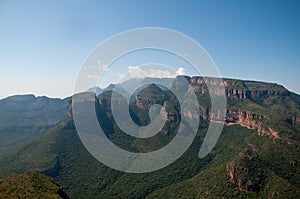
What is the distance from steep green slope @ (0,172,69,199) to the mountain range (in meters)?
28.4

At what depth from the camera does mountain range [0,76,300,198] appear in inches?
2397

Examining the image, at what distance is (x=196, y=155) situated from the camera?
94.8 metres

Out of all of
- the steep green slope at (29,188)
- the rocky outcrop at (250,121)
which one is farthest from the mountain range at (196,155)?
the steep green slope at (29,188)

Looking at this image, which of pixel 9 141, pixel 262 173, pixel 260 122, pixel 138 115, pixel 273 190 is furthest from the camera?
pixel 9 141

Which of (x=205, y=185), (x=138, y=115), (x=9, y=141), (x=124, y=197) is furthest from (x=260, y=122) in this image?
(x=9, y=141)

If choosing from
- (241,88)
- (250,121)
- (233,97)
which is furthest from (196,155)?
(241,88)

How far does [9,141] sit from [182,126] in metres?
100

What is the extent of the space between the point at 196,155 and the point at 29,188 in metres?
68.3

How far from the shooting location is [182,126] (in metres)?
101

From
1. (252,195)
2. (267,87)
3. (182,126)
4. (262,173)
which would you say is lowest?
(252,195)

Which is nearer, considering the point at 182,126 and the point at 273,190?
the point at 273,190

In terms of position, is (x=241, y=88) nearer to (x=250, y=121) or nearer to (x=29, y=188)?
(x=250, y=121)

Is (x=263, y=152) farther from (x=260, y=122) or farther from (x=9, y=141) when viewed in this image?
(x=9, y=141)

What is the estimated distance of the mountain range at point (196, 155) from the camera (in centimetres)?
6088
